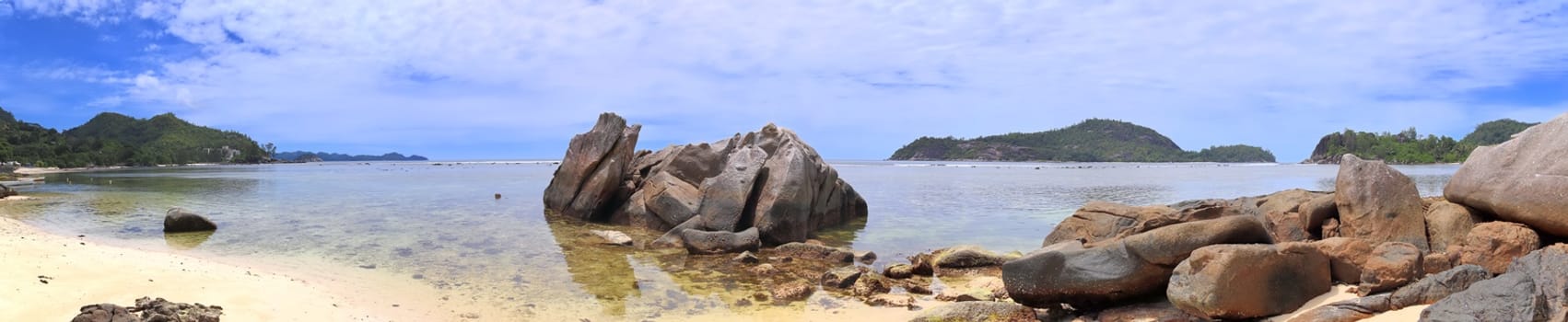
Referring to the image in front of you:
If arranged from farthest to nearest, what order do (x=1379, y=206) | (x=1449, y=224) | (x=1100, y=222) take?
(x=1100, y=222) → (x=1379, y=206) → (x=1449, y=224)

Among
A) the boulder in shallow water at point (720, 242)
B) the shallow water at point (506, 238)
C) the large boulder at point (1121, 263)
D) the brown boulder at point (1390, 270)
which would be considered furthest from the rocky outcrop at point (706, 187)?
the brown boulder at point (1390, 270)

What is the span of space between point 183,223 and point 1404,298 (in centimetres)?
2487

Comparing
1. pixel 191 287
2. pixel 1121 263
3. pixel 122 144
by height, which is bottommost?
pixel 191 287

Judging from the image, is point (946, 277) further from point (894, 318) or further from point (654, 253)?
point (654, 253)

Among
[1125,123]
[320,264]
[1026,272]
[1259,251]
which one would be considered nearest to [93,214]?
[320,264]

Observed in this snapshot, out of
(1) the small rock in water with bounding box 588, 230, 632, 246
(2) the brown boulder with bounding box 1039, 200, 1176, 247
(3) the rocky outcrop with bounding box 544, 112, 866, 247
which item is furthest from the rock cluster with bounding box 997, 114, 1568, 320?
(1) the small rock in water with bounding box 588, 230, 632, 246

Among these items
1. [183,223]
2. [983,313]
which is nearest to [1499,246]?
[983,313]

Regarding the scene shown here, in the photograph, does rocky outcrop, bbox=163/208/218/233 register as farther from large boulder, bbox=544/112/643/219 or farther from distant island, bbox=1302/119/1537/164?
distant island, bbox=1302/119/1537/164

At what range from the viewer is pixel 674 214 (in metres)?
20.8

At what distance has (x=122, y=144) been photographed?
126 meters

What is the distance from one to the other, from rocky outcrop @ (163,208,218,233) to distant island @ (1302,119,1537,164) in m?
138

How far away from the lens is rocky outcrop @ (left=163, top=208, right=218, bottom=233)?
1900cm

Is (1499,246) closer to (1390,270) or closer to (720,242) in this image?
(1390,270)

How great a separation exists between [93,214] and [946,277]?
27.6 m
